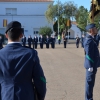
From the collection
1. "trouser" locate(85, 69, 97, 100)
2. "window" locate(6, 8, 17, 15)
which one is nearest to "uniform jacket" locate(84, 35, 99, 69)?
"trouser" locate(85, 69, 97, 100)

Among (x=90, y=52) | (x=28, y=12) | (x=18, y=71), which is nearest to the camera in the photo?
(x=18, y=71)

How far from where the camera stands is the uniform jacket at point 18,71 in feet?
12.7

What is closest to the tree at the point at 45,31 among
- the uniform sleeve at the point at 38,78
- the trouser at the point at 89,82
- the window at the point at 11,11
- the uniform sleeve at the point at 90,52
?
the window at the point at 11,11

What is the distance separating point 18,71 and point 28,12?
63714mm

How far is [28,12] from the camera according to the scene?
220 ft

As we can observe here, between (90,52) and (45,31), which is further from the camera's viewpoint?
(45,31)

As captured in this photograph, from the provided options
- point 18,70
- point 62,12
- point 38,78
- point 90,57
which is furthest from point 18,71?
point 62,12

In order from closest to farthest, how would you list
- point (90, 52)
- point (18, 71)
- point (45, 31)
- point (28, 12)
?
point (18, 71) < point (90, 52) < point (45, 31) < point (28, 12)

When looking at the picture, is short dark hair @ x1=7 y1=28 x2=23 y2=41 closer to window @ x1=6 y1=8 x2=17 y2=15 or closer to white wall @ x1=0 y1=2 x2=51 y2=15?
white wall @ x1=0 y1=2 x2=51 y2=15

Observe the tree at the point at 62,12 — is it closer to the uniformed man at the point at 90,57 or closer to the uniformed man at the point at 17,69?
the uniformed man at the point at 90,57

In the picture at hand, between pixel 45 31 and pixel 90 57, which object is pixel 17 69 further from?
pixel 45 31

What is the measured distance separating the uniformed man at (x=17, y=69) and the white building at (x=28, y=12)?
6229 centimetres

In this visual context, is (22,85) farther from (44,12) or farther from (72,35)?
(72,35)

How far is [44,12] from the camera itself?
65938 mm
